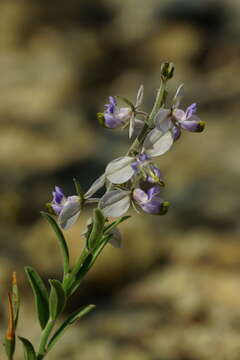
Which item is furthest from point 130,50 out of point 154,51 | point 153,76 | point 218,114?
point 218,114

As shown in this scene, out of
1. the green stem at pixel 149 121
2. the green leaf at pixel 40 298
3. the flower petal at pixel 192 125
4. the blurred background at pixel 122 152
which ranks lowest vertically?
the blurred background at pixel 122 152

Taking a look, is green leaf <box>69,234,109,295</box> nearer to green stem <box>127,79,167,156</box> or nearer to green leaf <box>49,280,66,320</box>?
green leaf <box>49,280,66,320</box>

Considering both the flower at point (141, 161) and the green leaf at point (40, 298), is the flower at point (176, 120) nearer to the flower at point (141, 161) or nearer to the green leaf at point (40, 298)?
the flower at point (141, 161)

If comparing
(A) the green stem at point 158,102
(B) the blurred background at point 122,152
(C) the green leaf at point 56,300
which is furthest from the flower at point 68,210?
(B) the blurred background at point 122,152

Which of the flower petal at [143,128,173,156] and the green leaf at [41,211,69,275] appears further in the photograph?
the green leaf at [41,211,69,275]

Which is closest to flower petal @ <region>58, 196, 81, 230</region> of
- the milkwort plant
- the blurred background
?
the milkwort plant
